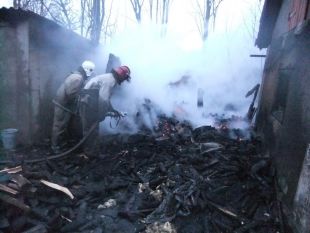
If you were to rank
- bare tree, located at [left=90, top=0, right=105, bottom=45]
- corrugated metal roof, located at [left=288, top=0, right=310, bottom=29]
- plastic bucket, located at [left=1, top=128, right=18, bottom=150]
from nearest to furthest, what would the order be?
corrugated metal roof, located at [left=288, top=0, right=310, bottom=29]
plastic bucket, located at [left=1, top=128, right=18, bottom=150]
bare tree, located at [left=90, top=0, right=105, bottom=45]

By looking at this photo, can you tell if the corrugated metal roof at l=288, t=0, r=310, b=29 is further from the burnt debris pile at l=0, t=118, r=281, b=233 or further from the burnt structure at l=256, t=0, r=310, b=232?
the burnt debris pile at l=0, t=118, r=281, b=233

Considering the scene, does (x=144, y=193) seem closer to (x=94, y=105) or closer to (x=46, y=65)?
(x=94, y=105)

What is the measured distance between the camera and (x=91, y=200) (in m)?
6.06

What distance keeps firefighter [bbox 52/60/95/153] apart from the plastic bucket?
3.54 ft

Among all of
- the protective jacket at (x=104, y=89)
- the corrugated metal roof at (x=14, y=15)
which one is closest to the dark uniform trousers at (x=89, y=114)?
the protective jacket at (x=104, y=89)

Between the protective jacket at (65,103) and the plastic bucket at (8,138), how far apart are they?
1.08 meters

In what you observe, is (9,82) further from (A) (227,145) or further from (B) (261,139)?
(B) (261,139)

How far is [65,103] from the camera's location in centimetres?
871

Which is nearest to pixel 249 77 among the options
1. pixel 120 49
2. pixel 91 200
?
pixel 120 49

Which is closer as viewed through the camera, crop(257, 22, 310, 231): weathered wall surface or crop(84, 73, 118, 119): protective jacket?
crop(257, 22, 310, 231): weathered wall surface

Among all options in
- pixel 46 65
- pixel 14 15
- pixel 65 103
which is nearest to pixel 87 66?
pixel 65 103

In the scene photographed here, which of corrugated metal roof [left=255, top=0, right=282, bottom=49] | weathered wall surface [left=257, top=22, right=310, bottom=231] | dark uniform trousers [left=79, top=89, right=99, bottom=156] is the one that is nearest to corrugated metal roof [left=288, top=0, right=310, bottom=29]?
weathered wall surface [left=257, top=22, right=310, bottom=231]

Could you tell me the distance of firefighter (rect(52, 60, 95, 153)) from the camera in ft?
28.0

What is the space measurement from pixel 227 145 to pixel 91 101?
4.30m
